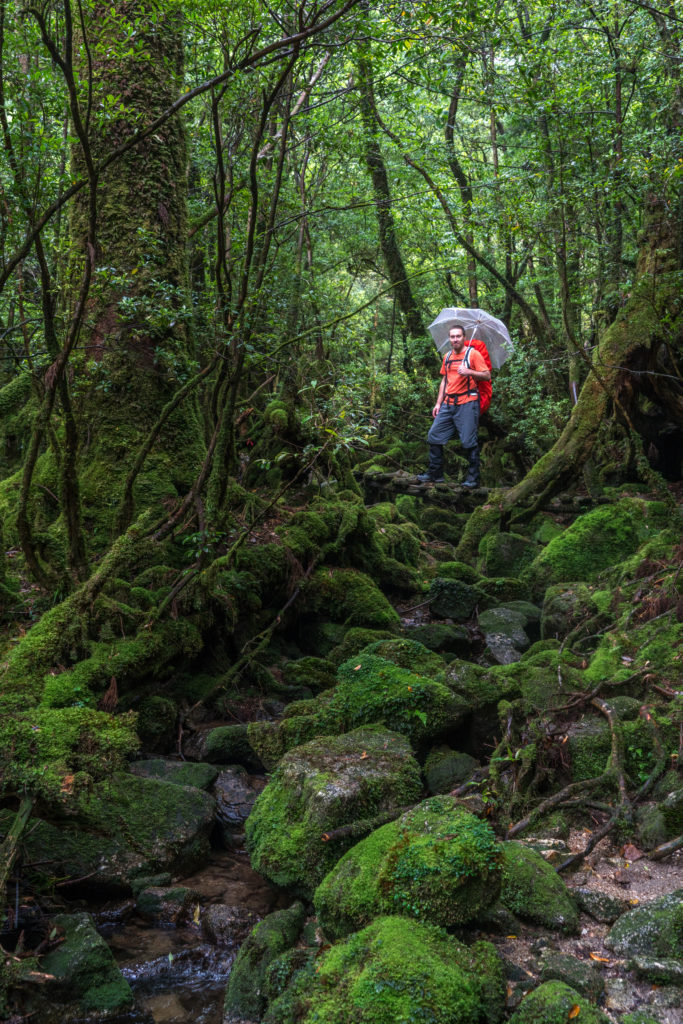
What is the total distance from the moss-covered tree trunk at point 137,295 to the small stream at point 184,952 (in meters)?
4.12

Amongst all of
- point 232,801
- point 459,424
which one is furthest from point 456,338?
point 232,801

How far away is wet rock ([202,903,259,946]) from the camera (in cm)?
433

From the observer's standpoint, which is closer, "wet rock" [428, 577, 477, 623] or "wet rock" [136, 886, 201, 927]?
"wet rock" [136, 886, 201, 927]

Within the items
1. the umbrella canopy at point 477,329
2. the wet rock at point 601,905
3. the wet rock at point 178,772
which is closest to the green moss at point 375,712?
the wet rock at point 178,772

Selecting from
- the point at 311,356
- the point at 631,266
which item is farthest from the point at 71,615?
the point at 631,266

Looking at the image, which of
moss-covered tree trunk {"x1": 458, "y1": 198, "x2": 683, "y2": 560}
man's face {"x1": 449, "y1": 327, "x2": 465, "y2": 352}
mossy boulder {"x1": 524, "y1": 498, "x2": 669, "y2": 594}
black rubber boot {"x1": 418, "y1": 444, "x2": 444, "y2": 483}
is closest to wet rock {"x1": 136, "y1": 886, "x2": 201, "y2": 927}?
mossy boulder {"x1": 524, "y1": 498, "x2": 669, "y2": 594}

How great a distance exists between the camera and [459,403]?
11.2m

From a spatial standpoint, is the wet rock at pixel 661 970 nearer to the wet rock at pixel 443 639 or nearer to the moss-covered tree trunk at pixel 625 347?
the wet rock at pixel 443 639

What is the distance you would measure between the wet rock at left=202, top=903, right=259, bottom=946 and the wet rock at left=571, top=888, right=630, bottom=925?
185 cm

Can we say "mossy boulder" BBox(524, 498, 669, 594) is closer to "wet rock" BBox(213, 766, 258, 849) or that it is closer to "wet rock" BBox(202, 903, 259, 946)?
"wet rock" BBox(213, 766, 258, 849)

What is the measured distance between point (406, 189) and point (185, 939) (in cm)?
1617

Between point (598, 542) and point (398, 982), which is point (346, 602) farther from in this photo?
point (398, 982)

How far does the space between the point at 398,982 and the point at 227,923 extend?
1.73 m

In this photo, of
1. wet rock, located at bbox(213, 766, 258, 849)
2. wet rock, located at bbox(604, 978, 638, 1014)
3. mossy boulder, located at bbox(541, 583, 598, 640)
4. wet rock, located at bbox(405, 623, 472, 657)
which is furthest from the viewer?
wet rock, located at bbox(405, 623, 472, 657)
